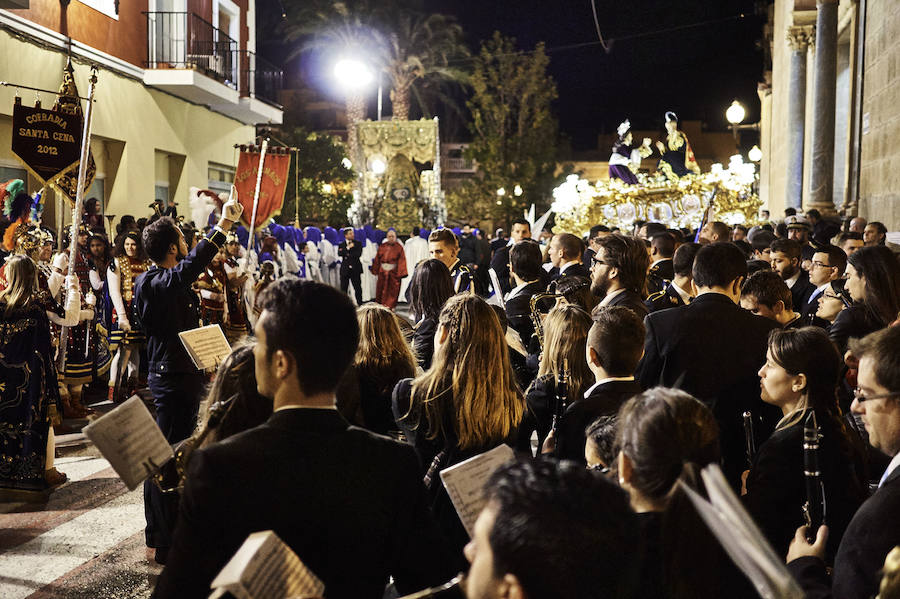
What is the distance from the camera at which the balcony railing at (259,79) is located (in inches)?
952

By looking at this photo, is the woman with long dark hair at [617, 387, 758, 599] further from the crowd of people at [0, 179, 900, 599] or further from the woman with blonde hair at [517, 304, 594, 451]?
the woman with blonde hair at [517, 304, 594, 451]

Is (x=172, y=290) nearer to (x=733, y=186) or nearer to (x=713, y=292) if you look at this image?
(x=713, y=292)

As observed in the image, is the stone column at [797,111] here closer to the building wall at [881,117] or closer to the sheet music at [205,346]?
the building wall at [881,117]

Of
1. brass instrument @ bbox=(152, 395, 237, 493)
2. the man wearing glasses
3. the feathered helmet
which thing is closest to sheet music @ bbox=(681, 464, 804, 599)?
brass instrument @ bbox=(152, 395, 237, 493)

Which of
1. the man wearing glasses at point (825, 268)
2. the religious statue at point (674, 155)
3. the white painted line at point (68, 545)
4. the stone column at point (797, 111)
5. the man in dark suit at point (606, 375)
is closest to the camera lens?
the man in dark suit at point (606, 375)

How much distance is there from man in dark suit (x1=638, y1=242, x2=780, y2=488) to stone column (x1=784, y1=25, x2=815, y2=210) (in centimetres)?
1663

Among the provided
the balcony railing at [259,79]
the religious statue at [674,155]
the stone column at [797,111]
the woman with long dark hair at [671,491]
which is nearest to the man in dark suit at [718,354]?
the woman with long dark hair at [671,491]

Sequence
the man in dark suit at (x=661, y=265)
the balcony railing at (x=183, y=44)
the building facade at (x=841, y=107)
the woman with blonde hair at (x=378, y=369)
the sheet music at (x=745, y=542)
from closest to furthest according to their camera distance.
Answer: the sheet music at (x=745, y=542)
the woman with blonde hair at (x=378, y=369)
the man in dark suit at (x=661, y=265)
the building facade at (x=841, y=107)
the balcony railing at (x=183, y=44)

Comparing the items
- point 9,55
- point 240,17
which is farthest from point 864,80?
point 240,17

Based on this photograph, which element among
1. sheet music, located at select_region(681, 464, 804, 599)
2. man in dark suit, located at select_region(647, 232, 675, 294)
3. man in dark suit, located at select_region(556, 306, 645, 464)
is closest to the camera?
sheet music, located at select_region(681, 464, 804, 599)

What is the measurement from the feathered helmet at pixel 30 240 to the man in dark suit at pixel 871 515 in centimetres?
690

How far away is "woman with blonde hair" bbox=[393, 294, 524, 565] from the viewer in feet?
12.1

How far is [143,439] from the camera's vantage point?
2.57 meters

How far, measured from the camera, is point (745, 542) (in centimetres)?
127
